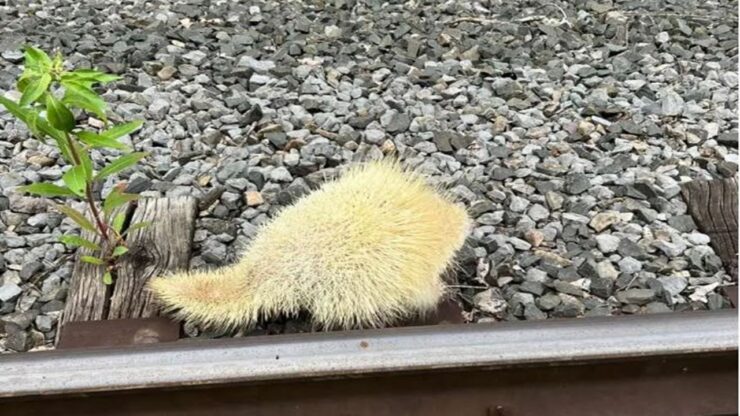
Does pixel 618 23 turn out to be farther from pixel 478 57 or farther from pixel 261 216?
pixel 261 216

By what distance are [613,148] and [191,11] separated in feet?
5.50

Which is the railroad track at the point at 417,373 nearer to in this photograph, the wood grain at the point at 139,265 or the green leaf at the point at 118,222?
the wood grain at the point at 139,265

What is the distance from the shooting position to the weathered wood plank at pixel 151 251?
1778 millimetres

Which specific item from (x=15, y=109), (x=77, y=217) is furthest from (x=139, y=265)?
(x=15, y=109)

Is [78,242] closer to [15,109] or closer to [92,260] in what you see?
[92,260]

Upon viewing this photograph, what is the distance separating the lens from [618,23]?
3.12m

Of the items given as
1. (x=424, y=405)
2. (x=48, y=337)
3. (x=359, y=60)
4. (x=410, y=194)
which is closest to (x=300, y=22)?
(x=359, y=60)

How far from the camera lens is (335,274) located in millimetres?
1686

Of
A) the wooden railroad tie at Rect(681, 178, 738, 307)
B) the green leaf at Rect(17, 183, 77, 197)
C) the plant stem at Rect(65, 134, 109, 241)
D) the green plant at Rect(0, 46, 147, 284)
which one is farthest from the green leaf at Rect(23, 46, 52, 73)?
the wooden railroad tie at Rect(681, 178, 738, 307)

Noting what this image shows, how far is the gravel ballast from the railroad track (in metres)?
0.33

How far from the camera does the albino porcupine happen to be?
5.47 ft

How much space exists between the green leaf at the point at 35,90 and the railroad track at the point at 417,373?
0.46 meters

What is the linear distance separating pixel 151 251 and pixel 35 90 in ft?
1.75

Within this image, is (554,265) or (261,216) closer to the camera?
(554,265)
